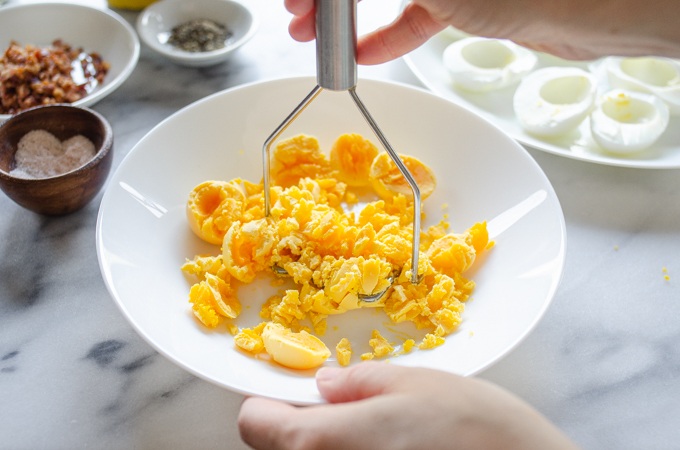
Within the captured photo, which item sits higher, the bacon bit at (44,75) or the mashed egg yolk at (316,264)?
the bacon bit at (44,75)

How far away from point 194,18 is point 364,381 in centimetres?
141

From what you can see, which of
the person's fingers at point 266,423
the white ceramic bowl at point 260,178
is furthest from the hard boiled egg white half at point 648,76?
the person's fingers at point 266,423

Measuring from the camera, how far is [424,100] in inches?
47.8

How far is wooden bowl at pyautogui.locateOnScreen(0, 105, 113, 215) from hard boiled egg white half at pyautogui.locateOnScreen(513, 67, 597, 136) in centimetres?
→ 99

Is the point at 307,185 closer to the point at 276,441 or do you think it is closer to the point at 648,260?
the point at 276,441

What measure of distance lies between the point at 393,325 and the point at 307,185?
0.34 m

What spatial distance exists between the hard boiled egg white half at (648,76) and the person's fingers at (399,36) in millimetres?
639

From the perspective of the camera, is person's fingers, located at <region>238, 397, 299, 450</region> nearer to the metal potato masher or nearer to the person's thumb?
the person's thumb

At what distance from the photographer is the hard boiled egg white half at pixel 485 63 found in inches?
56.5

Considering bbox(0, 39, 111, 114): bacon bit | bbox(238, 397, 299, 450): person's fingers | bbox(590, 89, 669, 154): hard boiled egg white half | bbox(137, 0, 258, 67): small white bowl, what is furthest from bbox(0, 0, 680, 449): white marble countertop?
bbox(137, 0, 258, 67): small white bowl

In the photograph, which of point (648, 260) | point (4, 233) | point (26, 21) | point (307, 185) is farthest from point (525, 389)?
point (26, 21)

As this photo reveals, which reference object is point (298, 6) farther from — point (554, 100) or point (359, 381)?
point (554, 100)

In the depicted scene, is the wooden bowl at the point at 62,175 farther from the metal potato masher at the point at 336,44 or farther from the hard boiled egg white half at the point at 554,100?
the hard boiled egg white half at the point at 554,100

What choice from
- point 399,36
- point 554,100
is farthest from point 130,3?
point 554,100
